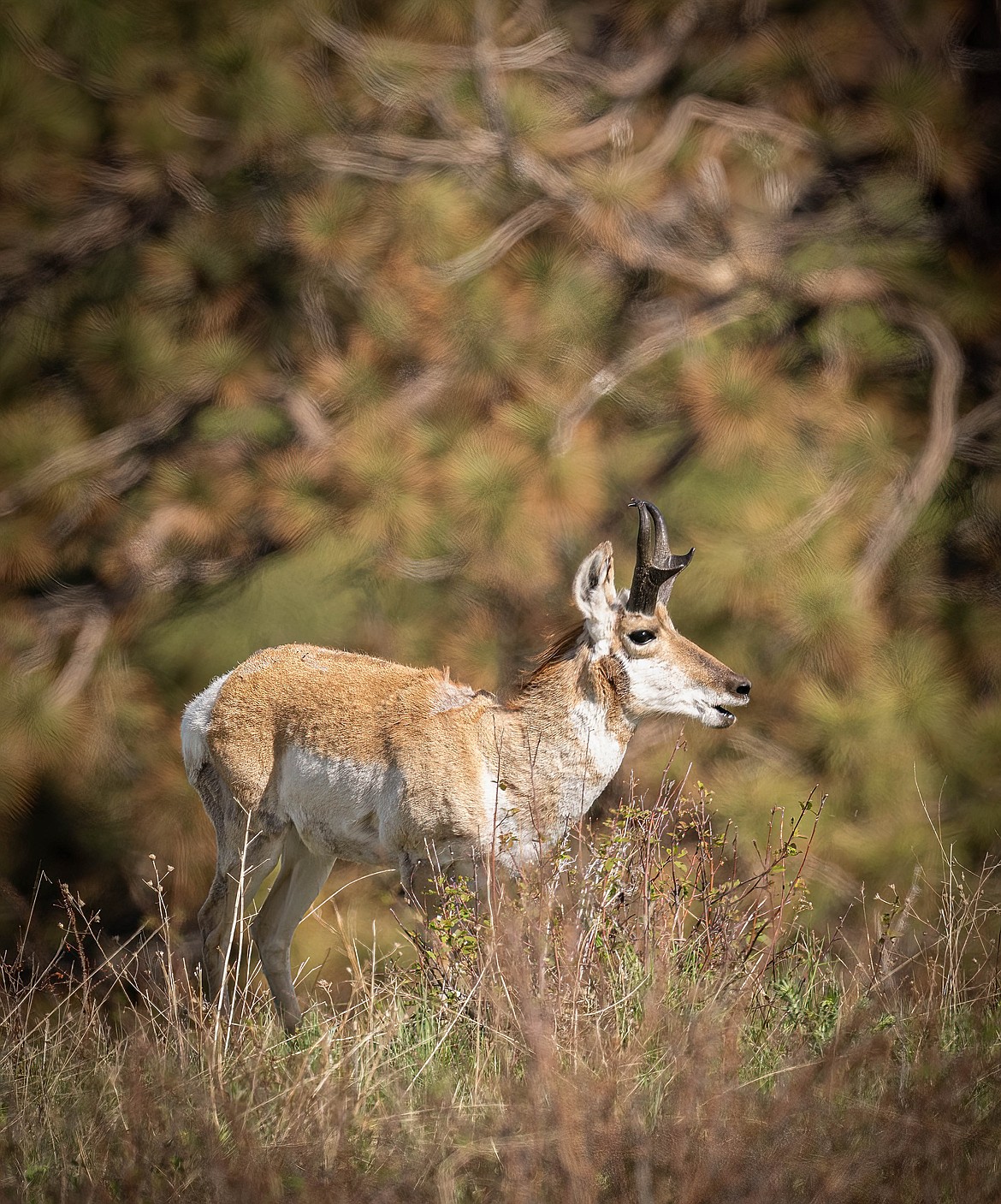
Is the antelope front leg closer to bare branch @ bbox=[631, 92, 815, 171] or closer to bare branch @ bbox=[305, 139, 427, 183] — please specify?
bare branch @ bbox=[305, 139, 427, 183]

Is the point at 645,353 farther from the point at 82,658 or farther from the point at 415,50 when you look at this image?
the point at 82,658

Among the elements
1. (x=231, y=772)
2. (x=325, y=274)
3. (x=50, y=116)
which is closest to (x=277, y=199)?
(x=325, y=274)

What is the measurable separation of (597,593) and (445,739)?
841 millimetres

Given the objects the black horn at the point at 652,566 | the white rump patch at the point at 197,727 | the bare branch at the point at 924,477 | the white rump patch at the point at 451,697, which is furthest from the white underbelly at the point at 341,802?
the bare branch at the point at 924,477

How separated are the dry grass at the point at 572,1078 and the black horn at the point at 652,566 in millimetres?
1056

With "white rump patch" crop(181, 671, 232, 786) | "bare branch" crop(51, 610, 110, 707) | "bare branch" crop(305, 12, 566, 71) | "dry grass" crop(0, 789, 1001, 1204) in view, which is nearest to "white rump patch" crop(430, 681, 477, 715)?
"dry grass" crop(0, 789, 1001, 1204)

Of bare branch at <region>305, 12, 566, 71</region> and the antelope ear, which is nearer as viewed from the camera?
the antelope ear

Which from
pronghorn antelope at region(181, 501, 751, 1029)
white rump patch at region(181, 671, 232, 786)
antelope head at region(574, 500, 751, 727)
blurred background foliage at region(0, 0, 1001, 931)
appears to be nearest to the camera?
pronghorn antelope at region(181, 501, 751, 1029)

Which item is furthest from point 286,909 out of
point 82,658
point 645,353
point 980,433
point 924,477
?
point 980,433

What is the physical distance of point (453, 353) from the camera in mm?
7461

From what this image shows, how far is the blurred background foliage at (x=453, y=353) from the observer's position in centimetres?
716

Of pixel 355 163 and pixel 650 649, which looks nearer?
pixel 650 649

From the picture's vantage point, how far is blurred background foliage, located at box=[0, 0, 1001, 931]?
716 centimetres

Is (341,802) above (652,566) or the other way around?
the other way around
